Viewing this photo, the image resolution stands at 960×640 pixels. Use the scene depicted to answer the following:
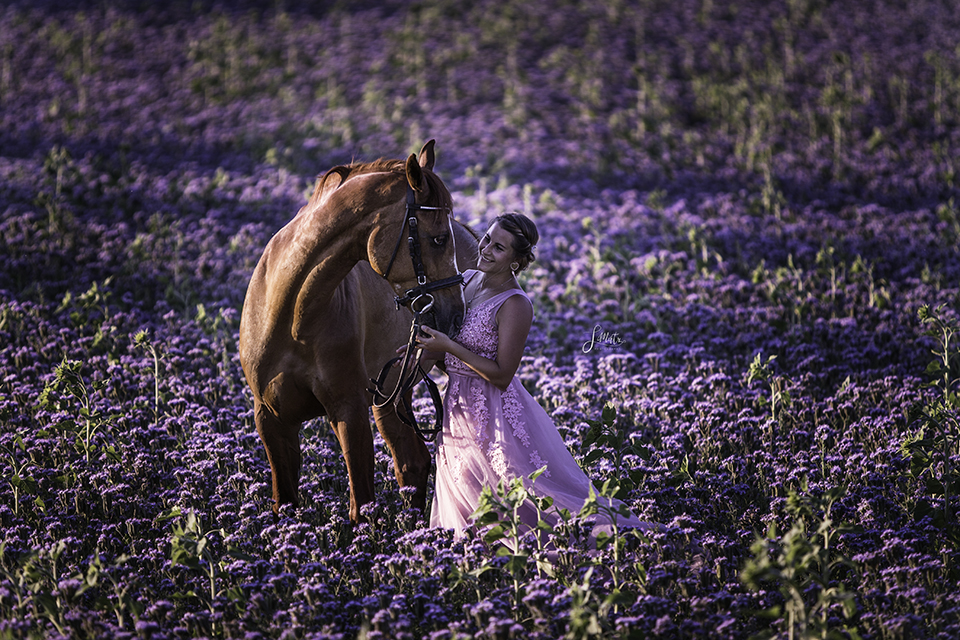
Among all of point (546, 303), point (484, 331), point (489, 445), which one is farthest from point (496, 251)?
point (546, 303)

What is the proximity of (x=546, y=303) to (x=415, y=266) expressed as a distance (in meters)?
4.68

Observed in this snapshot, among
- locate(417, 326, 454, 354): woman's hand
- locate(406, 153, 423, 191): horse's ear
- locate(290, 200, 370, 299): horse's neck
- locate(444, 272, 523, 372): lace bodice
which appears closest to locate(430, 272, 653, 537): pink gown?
locate(444, 272, 523, 372): lace bodice

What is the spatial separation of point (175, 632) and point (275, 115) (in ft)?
40.9

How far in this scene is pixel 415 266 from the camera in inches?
138


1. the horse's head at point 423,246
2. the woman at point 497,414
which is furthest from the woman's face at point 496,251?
the horse's head at point 423,246

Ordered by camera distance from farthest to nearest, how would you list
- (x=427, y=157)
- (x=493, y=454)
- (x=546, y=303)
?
1. (x=546, y=303)
2. (x=493, y=454)
3. (x=427, y=157)

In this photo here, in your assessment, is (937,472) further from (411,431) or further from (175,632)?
(175,632)

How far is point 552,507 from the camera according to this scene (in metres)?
3.83

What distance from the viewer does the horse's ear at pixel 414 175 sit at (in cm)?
330

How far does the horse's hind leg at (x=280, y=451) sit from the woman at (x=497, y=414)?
0.78 metres

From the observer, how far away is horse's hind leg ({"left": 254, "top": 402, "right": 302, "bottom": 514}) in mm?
3953

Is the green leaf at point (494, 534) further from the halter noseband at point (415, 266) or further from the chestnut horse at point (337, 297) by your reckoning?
the halter noseband at point (415, 266)

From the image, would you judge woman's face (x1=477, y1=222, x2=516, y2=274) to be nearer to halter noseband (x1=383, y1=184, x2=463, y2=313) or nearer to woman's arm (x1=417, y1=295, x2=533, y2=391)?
woman's arm (x1=417, y1=295, x2=533, y2=391)

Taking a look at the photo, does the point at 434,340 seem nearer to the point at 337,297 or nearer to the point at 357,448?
the point at 337,297
